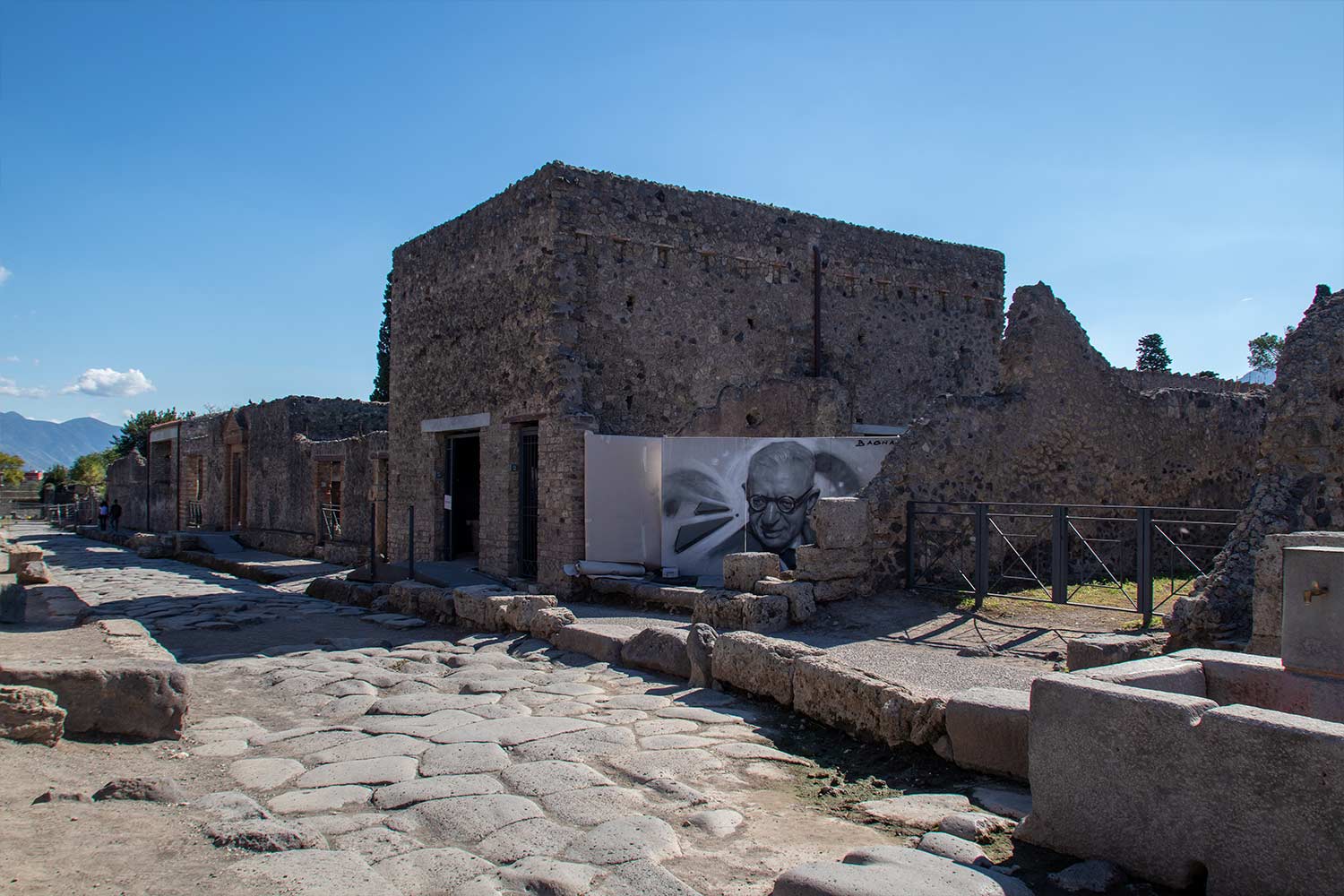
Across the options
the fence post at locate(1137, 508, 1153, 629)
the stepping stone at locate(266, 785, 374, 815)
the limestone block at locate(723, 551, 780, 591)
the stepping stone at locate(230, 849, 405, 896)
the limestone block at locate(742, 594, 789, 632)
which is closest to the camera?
the stepping stone at locate(230, 849, 405, 896)

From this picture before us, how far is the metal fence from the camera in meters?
8.55

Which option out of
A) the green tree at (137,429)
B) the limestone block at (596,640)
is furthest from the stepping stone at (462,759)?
the green tree at (137,429)

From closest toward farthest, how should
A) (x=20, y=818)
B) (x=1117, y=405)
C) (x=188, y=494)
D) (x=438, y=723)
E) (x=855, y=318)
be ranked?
(x=20, y=818) → (x=438, y=723) → (x=1117, y=405) → (x=855, y=318) → (x=188, y=494)

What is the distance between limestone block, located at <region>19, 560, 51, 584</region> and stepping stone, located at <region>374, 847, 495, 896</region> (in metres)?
12.4

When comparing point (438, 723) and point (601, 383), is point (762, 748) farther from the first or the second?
point (601, 383)

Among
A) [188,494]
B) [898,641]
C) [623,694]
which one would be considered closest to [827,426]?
[898,641]

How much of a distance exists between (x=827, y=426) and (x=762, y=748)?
27.6 ft

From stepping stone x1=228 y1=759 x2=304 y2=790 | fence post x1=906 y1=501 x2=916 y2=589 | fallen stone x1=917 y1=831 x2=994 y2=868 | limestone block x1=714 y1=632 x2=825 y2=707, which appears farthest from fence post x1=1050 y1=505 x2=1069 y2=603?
stepping stone x1=228 y1=759 x2=304 y2=790

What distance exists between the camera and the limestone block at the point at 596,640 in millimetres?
8297

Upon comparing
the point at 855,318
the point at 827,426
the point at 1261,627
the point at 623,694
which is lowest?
the point at 623,694

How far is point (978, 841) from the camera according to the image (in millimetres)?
3930

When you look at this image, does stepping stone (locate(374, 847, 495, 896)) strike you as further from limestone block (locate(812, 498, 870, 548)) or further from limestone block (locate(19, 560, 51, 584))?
limestone block (locate(19, 560, 51, 584))

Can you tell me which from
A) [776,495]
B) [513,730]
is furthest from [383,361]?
[513,730]

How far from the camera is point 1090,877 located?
347 centimetres
